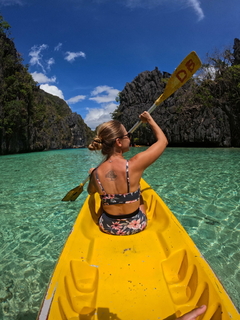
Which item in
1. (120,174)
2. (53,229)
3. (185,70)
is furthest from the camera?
(53,229)

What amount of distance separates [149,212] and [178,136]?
28.0 meters

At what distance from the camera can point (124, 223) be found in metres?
2.23

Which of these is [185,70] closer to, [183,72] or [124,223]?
[183,72]

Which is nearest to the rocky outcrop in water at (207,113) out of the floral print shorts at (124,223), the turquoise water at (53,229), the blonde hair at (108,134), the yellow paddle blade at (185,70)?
the turquoise water at (53,229)

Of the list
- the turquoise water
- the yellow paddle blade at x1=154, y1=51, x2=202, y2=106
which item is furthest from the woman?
the yellow paddle blade at x1=154, y1=51, x2=202, y2=106

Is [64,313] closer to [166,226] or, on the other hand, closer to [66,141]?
[166,226]

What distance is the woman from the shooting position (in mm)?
1950

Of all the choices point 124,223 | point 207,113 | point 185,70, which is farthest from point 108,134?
point 207,113

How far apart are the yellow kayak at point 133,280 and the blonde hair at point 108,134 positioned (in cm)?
100

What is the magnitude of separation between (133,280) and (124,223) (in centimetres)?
62

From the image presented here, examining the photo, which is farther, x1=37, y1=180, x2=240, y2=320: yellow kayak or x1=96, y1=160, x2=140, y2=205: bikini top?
x1=96, y1=160, x2=140, y2=205: bikini top

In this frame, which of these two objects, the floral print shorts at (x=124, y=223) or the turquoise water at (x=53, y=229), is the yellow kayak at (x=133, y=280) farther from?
the turquoise water at (x=53, y=229)

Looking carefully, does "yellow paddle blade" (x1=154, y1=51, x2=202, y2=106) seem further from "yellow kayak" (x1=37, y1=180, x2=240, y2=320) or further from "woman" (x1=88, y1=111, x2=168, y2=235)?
"yellow kayak" (x1=37, y1=180, x2=240, y2=320)

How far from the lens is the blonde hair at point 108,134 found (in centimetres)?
203
